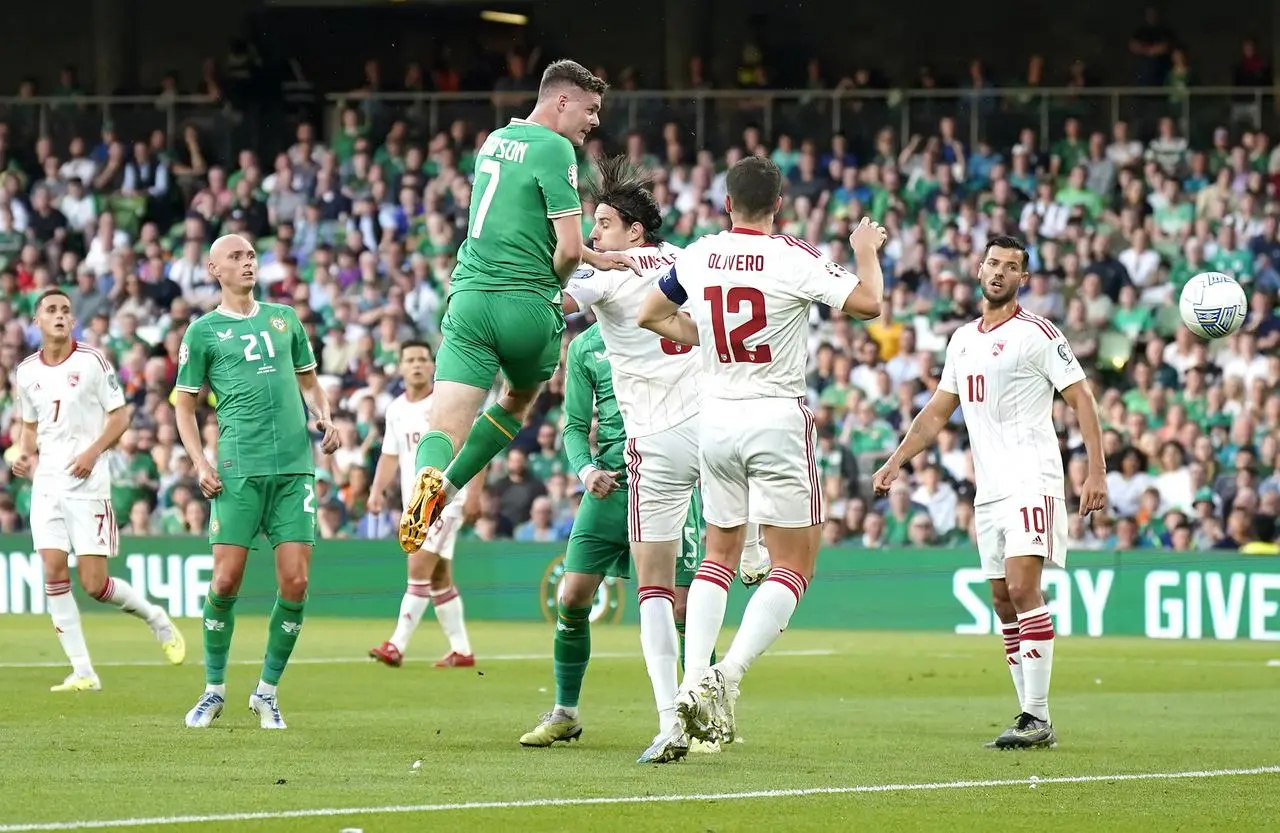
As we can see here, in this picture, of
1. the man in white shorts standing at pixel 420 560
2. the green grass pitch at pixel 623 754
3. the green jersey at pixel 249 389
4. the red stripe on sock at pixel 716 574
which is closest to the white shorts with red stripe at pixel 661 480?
the red stripe on sock at pixel 716 574

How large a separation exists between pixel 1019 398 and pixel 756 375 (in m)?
2.27

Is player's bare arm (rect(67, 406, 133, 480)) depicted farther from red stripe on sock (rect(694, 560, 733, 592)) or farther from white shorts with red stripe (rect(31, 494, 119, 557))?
red stripe on sock (rect(694, 560, 733, 592))

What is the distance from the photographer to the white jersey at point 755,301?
877cm

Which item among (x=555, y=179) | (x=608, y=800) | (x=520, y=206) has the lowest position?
(x=608, y=800)

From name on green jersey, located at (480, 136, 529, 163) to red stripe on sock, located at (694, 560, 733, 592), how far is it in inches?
75.7

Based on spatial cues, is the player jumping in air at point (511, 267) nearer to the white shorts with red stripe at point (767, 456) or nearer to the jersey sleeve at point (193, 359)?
the white shorts with red stripe at point (767, 456)

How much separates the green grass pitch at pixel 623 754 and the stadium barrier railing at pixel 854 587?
104 inches

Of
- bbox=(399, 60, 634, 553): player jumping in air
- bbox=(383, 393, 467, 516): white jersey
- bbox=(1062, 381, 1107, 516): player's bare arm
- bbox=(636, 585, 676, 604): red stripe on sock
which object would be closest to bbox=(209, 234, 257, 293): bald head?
bbox=(399, 60, 634, 553): player jumping in air

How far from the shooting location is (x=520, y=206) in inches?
355

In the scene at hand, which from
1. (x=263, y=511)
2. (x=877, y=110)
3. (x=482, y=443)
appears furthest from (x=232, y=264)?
(x=877, y=110)

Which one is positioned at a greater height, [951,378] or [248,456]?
[951,378]

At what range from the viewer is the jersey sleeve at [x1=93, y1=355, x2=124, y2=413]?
14.1m

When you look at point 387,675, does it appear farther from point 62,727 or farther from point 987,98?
point 987,98

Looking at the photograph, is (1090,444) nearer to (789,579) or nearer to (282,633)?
(789,579)
